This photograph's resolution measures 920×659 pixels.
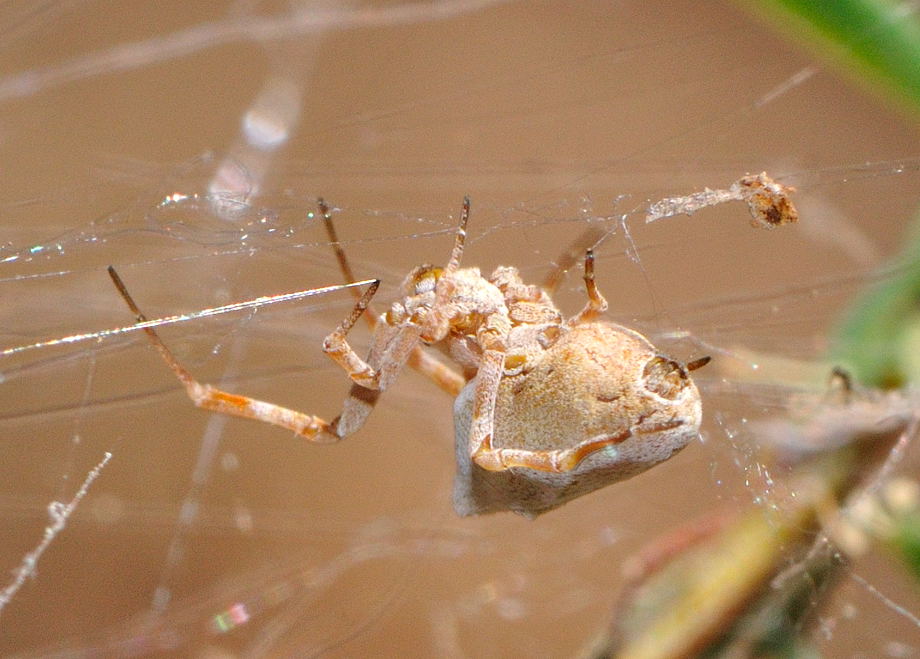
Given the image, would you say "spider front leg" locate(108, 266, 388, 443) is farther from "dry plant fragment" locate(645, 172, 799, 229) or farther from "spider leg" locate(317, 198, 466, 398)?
"dry plant fragment" locate(645, 172, 799, 229)

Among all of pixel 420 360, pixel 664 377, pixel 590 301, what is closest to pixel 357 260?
pixel 420 360

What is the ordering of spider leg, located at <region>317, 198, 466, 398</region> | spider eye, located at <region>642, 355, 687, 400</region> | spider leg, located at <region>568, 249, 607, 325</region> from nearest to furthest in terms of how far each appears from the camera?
spider eye, located at <region>642, 355, 687, 400</region>, spider leg, located at <region>568, 249, 607, 325</region>, spider leg, located at <region>317, 198, 466, 398</region>

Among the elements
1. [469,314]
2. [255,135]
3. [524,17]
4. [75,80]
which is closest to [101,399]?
[469,314]

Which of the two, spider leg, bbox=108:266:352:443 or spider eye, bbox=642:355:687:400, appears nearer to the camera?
spider eye, bbox=642:355:687:400

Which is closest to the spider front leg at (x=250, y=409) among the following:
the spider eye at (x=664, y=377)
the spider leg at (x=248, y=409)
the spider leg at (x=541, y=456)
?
the spider leg at (x=248, y=409)

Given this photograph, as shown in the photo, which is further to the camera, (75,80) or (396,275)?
(75,80)

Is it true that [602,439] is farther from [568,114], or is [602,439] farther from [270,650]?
[568,114]

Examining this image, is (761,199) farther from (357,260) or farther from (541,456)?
(357,260)

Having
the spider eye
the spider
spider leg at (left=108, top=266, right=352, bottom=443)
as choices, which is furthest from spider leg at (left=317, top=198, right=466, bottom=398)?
the spider eye
